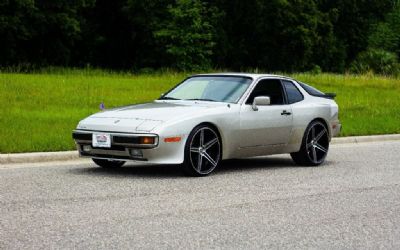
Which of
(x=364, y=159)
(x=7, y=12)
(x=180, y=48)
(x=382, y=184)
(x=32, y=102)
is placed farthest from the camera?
(x=180, y=48)

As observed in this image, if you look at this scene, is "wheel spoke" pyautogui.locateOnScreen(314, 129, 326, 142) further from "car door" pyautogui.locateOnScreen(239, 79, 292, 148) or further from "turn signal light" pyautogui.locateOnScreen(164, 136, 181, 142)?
"turn signal light" pyautogui.locateOnScreen(164, 136, 181, 142)

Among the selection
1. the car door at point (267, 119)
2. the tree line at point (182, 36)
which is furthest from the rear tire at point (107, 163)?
the tree line at point (182, 36)

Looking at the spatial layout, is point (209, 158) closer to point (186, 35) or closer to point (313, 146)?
point (313, 146)

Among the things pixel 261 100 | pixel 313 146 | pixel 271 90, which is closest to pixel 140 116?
pixel 261 100

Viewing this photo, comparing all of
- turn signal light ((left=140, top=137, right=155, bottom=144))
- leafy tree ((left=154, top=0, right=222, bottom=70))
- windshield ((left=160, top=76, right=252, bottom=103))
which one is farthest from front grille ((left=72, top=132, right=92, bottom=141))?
leafy tree ((left=154, top=0, right=222, bottom=70))

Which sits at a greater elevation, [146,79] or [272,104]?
[272,104]

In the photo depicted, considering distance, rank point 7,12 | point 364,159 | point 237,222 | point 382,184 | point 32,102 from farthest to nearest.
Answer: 1. point 7,12
2. point 32,102
3. point 364,159
4. point 382,184
5. point 237,222

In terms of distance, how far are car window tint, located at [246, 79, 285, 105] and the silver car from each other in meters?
0.02

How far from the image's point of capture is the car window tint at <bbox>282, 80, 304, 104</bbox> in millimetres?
12680

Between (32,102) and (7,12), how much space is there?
31.1 meters

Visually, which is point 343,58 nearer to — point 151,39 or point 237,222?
point 151,39

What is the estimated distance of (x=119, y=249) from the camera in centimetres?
632

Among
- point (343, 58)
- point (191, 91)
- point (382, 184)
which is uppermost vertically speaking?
point (191, 91)

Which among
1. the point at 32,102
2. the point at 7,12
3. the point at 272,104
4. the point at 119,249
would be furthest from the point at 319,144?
the point at 7,12
